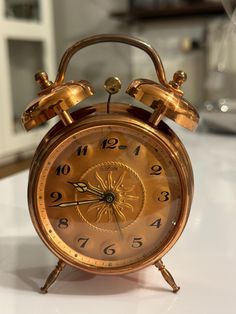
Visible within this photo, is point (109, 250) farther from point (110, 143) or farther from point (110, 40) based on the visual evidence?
point (110, 40)

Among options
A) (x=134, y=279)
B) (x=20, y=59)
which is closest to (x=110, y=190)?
(x=134, y=279)

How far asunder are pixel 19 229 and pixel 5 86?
5.36 ft

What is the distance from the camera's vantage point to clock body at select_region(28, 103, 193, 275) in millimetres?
468

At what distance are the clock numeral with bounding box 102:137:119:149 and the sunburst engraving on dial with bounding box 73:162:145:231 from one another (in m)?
0.02

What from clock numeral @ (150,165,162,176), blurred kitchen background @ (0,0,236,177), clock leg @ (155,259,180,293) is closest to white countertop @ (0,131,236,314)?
clock leg @ (155,259,180,293)

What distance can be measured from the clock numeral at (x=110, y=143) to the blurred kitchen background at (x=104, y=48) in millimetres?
1624

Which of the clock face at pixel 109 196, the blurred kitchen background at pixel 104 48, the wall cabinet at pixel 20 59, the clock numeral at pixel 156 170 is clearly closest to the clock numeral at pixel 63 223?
the clock face at pixel 109 196

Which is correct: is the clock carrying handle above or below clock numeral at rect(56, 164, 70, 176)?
above

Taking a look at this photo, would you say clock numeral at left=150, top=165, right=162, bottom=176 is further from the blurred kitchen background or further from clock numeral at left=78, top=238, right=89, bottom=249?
the blurred kitchen background

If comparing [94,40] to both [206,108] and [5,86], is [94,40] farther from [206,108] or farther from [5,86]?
[5,86]

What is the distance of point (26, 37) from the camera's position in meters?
A: 2.34

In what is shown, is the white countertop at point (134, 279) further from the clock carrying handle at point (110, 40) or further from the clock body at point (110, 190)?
the clock carrying handle at point (110, 40)

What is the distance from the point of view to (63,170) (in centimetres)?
48

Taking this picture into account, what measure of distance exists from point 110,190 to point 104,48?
2.35 metres
